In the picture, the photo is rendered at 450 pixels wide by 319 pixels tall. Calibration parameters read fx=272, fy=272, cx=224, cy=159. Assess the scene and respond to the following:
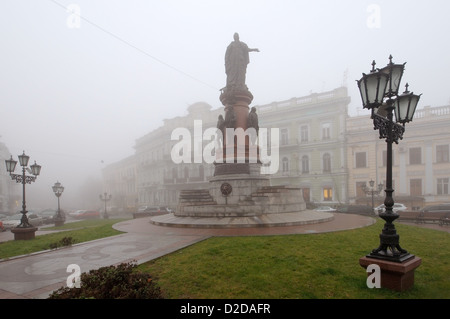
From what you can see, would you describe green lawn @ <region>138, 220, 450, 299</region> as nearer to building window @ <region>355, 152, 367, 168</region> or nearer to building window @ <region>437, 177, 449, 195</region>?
building window @ <region>437, 177, 449, 195</region>

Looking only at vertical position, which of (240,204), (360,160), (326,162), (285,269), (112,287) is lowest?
(285,269)

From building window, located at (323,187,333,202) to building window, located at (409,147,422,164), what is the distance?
9365 millimetres

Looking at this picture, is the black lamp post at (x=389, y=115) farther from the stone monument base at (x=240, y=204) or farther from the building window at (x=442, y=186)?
the building window at (x=442, y=186)

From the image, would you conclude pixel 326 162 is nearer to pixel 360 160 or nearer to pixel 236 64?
pixel 360 160

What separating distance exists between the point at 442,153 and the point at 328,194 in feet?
42.0

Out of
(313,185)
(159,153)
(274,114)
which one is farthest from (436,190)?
(159,153)

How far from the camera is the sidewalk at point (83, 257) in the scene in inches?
193

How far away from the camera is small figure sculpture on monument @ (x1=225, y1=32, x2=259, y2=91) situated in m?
15.5

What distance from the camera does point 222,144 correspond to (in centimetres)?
1534

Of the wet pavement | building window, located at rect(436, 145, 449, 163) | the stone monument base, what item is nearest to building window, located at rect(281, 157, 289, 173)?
building window, located at rect(436, 145, 449, 163)

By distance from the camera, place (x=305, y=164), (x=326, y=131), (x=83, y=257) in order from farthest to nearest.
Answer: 1. (x=305, y=164)
2. (x=326, y=131)
3. (x=83, y=257)

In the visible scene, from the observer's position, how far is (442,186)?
95.5 ft

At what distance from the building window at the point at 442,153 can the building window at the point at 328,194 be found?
1167 cm

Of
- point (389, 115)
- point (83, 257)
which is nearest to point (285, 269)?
Answer: point (389, 115)
